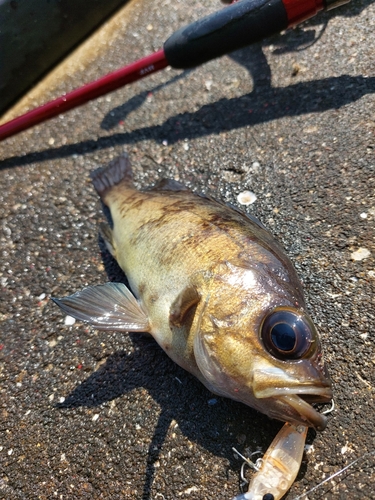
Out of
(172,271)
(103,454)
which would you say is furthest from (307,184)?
(103,454)

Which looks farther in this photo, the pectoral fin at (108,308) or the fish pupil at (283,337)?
the pectoral fin at (108,308)

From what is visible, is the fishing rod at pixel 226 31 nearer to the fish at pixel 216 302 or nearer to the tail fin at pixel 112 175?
the tail fin at pixel 112 175

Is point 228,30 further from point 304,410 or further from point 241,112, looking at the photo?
point 304,410

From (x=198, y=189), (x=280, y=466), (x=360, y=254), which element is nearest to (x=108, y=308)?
(x=280, y=466)

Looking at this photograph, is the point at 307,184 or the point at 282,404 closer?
the point at 282,404

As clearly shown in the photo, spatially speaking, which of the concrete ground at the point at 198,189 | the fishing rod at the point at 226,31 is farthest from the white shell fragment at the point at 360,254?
the fishing rod at the point at 226,31

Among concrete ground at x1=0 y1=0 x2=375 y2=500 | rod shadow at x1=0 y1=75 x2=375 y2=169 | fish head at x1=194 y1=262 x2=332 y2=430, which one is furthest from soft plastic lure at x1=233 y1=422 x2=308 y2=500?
rod shadow at x1=0 y1=75 x2=375 y2=169

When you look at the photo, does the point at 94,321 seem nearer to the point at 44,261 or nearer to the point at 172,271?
the point at 172,271
